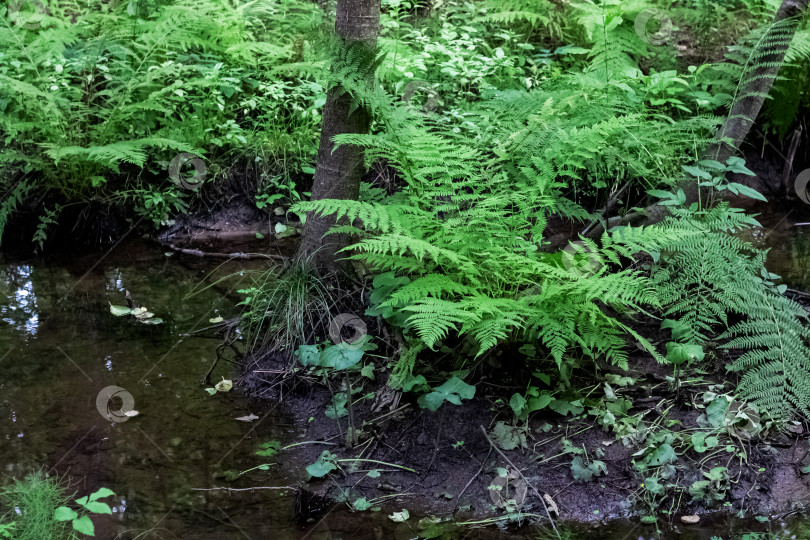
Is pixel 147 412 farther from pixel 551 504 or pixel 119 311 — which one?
pixel 551 504

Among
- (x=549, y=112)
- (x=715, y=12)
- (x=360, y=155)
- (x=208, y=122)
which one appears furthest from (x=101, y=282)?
(x=715, y=12)

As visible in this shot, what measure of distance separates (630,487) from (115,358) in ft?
9.41

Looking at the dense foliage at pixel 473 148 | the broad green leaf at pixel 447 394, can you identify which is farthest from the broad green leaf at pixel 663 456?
the broad green leaf at pixel 447 394

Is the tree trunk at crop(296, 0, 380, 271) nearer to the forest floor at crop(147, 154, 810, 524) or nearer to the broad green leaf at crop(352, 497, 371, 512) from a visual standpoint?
the forest floor at crop(147, 154, 810, 524)

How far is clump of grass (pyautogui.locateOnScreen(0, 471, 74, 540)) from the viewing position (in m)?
2.53

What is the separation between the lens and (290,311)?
153 inches

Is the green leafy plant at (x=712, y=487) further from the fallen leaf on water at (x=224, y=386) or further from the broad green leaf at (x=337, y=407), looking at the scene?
the fallen leaf on water at (x=224, y=386)

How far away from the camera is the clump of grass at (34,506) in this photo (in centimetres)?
253

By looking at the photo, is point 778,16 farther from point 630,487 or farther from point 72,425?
point 72,425

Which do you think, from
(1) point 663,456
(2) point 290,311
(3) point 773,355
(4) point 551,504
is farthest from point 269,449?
(3) point 773,355

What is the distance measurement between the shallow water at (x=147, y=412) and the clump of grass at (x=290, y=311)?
0.28 meters

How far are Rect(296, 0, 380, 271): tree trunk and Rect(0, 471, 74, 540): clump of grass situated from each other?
1.80 metres

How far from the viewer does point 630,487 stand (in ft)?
9.73

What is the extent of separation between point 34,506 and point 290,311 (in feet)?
5.32
